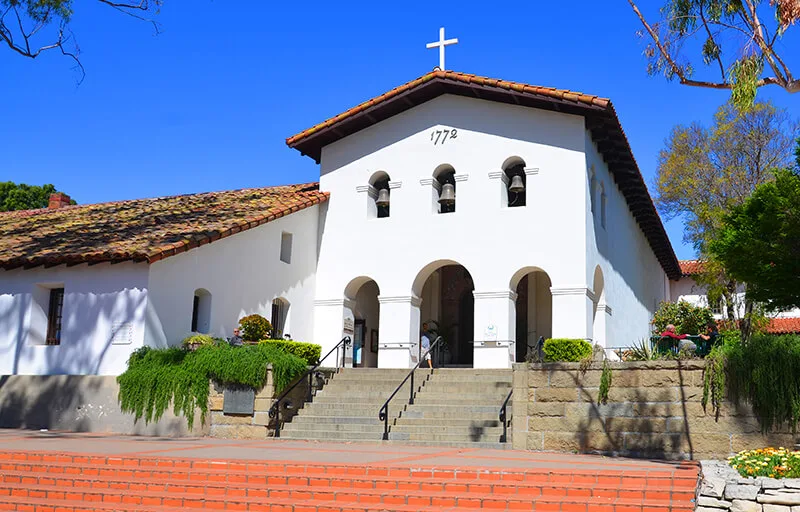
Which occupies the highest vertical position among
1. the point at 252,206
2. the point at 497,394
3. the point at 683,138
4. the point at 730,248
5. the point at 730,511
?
the point at 683,138

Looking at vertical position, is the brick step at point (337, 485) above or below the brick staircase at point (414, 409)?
below

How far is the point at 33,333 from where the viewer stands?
19.5 metres

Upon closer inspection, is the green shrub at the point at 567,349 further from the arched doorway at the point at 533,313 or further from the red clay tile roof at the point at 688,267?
the red clay tile roof at the point at 688,267

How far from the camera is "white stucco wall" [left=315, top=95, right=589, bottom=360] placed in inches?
808

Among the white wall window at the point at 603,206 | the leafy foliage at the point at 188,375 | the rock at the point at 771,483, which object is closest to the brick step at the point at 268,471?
the rock at the point at 771,483

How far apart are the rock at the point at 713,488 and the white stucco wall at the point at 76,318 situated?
12.2 metres

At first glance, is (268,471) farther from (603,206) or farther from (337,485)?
(603,206)

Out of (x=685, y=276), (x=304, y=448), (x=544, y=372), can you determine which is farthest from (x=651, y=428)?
(x=685, y=276)

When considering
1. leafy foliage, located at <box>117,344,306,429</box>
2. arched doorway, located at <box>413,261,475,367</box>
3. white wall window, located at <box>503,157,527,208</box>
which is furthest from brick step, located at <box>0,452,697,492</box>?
arched doorway, located at <box>413,261,475,367</box>

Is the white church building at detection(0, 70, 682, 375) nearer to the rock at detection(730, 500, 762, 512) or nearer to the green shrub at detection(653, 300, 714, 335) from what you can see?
the green shrub at detection(653, 300, 714, 335)

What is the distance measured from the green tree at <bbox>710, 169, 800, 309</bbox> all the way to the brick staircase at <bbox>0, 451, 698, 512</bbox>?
4513 mm

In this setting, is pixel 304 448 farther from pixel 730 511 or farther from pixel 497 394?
pixel 730 511

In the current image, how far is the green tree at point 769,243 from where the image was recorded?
13805 millimetres

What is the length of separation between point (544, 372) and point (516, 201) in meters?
8.10
